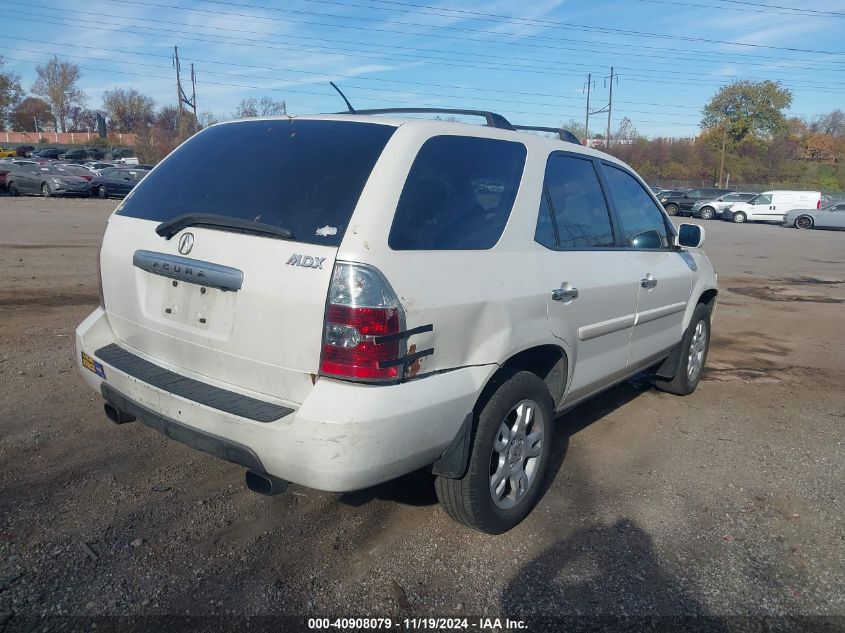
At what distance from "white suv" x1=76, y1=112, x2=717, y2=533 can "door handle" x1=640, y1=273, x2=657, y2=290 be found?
1.60 feet

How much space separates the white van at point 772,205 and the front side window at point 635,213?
33.3 m

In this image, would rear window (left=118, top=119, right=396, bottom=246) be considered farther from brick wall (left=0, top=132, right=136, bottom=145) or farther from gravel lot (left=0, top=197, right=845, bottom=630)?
brick wall (left=0, top=132, right=136, bottom=145)

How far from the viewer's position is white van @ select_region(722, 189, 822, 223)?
3366 cm

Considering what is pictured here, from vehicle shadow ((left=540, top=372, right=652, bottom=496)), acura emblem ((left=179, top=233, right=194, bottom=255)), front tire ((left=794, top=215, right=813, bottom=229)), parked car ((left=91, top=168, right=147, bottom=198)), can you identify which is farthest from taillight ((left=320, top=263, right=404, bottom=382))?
front tire ((left=794, top=215, right=813, bottom=229))

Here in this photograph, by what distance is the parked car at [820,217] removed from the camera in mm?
31073

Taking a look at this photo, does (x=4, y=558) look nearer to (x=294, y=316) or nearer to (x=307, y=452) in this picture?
(x=307, y=452)

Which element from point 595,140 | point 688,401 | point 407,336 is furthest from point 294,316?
point 595,140

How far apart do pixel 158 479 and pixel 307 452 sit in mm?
1542

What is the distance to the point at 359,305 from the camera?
244 cm

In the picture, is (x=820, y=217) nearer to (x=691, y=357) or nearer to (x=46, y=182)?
(x=691, y=357)

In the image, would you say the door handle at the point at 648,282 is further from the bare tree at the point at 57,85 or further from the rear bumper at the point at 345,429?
the bare tree at the point at 57,85

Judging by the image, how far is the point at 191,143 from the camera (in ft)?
11.6

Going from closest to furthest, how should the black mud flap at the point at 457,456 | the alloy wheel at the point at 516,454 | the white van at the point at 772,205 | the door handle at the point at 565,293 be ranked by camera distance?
the black mud flap at the point at 457,456
the alloy wheel at the point at 516,454
the door handle at the point at 565,293
the white van at the point at 772,205

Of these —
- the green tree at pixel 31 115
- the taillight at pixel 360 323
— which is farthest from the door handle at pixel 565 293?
the green tree at pixel 31 115
